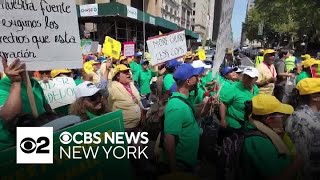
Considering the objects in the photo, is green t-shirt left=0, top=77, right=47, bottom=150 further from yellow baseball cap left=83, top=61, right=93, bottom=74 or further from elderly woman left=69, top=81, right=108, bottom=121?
yellow baseball cap left=83, top=61, right=93, bottom=74

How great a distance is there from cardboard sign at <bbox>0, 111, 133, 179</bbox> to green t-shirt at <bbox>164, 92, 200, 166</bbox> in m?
0.73

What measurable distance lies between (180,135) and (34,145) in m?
1.23

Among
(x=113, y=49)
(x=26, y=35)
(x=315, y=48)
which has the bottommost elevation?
(x=315, y=48)

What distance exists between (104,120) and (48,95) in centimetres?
284

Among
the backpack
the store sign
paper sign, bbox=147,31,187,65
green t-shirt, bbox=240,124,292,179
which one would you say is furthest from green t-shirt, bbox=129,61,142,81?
the store sign

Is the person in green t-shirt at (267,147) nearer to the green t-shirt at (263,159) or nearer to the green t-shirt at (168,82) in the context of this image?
the green t-shirt at (263,159)

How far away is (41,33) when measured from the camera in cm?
311

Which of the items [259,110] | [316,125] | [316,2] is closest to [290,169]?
[259,110]

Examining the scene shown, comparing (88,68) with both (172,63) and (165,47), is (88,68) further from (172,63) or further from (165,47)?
(172,63)

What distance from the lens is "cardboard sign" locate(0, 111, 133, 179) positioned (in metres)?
1.95

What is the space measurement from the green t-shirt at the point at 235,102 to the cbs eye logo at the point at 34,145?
9.14 ft

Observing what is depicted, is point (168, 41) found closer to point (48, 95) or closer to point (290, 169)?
point (48, 95)

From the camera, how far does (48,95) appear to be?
16.4ft

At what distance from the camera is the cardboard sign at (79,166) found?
195cm
